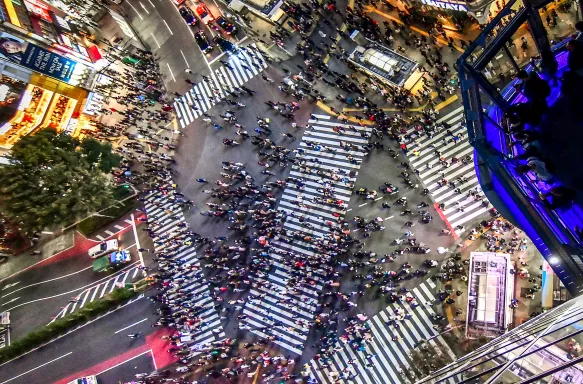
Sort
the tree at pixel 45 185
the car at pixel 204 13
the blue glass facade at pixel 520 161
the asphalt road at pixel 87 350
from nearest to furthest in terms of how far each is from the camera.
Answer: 1. the blue glass facade at pixel 520 161
2. the tree at pixel 45 185
3. the asphalt road at pixel 87 350
4. the car at pixel 204 13

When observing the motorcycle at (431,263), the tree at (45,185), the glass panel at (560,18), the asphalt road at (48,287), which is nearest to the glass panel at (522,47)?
the glass panel at (560,18)

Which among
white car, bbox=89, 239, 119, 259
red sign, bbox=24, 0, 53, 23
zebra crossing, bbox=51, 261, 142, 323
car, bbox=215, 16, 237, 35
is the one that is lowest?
zebra crossing, bbox=51, 261, 142, 323

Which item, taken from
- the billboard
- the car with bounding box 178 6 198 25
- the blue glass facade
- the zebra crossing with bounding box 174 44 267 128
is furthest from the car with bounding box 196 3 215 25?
the blue glass facade

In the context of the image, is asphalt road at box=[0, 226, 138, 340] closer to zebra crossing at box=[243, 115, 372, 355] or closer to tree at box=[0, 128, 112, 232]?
tree at box=[0, 128, 112, 232]

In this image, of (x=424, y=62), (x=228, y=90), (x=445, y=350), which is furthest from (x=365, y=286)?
(x=228, y=90)

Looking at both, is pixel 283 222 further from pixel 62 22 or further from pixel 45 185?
pixel 62 22

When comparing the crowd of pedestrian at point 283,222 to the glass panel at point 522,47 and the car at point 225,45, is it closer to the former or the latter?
the car at point 225,45
